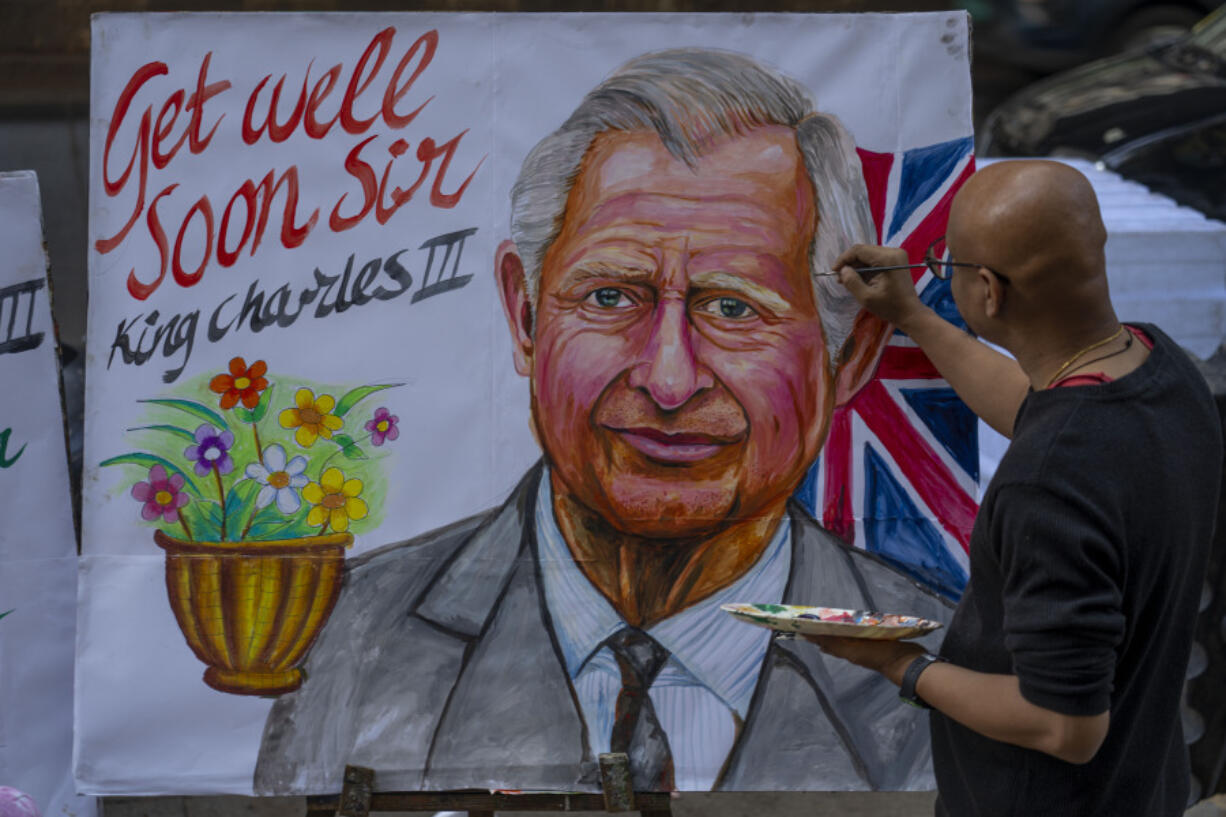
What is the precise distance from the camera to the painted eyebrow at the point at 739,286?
201 cm

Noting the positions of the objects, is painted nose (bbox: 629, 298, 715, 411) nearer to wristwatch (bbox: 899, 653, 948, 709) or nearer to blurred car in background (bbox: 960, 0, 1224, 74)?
wristwatch (bbox: 899, 653, 948, 709)

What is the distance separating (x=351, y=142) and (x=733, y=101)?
24.7 inches

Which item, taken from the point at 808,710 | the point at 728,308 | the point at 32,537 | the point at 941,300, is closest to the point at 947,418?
the point at 941,300

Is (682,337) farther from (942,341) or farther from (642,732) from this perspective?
(642,732)

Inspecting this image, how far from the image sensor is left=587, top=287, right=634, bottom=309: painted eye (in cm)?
202

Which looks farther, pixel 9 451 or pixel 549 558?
pixel 9 451

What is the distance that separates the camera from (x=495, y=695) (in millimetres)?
2004

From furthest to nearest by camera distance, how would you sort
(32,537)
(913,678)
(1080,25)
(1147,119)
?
(1080,25) < (1147,119) < (32,537) < (913,678)

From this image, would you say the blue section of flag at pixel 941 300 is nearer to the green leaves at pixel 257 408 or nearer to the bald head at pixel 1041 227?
the bald head at pixel 1041 227

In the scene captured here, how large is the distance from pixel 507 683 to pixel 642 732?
0.23 m

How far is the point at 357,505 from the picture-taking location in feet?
6.59

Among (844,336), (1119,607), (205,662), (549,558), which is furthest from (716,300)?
(205,662)

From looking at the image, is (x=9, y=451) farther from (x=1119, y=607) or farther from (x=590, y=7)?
(x=590, y=7)

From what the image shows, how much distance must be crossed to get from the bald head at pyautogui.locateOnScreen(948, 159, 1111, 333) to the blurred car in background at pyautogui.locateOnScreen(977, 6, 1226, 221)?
7.83 feet
